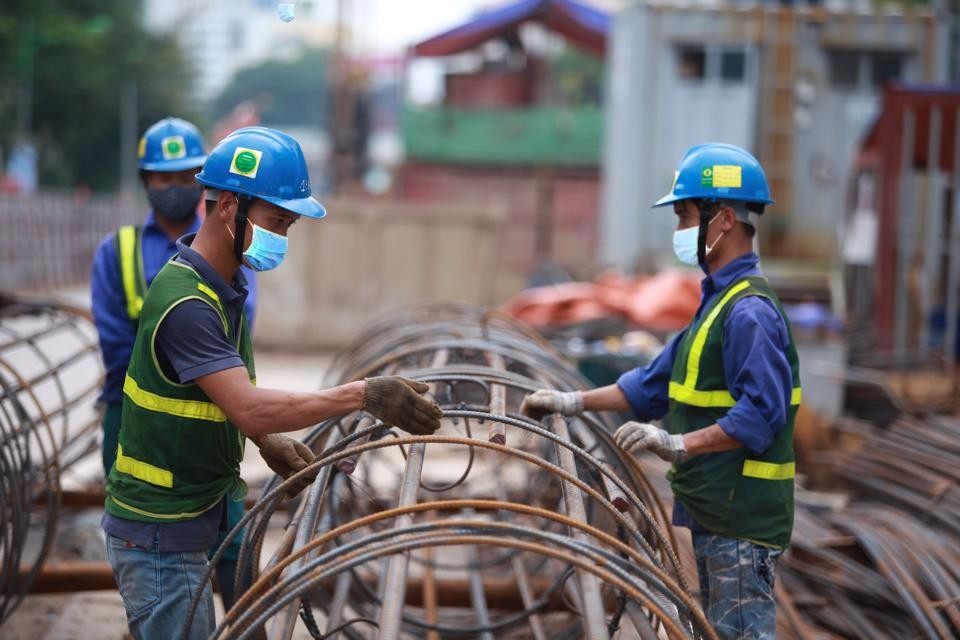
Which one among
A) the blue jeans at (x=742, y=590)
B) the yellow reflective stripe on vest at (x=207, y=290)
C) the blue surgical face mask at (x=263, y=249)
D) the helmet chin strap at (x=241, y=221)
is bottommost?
the blue jeans at (x=742, y=590)

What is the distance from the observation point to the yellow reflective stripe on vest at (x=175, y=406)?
3.03 metres

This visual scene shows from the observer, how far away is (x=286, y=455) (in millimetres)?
3328

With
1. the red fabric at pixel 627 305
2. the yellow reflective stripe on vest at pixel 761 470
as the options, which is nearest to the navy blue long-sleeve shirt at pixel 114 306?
the yellow reflective stripe on vest at pixel 761 470

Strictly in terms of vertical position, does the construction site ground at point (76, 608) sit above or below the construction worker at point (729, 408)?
below

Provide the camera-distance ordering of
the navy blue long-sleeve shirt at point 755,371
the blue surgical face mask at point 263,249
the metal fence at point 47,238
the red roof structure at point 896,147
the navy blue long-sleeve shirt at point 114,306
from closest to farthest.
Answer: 1. the blue surgical face mask at point 263,249
2. the navy blue long-sleeve shirt at point 755,371
3. the navy blue long-sleeve shirt at point 114,306
4. the red roof structure at point 896,147
5. the metal fence at point 47,238

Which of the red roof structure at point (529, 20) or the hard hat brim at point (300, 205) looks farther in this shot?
the red roof structure at point (529, 20)

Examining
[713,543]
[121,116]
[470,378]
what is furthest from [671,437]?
[121,116]

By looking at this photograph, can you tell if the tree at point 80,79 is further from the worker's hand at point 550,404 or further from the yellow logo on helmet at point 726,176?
the yellow logo on helmet at point 726,176

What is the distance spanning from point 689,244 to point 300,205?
1336 mm

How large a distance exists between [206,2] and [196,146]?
4344 centimetres

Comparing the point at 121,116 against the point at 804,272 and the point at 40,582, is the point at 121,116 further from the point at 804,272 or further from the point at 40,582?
the point at 40,582

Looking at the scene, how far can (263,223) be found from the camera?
10.3 feet

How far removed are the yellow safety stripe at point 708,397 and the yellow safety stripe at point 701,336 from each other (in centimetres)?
3

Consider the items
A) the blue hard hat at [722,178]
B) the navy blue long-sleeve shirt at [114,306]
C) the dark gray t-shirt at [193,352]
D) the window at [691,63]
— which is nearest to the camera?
the dark gray t-shirt at [193,352]
